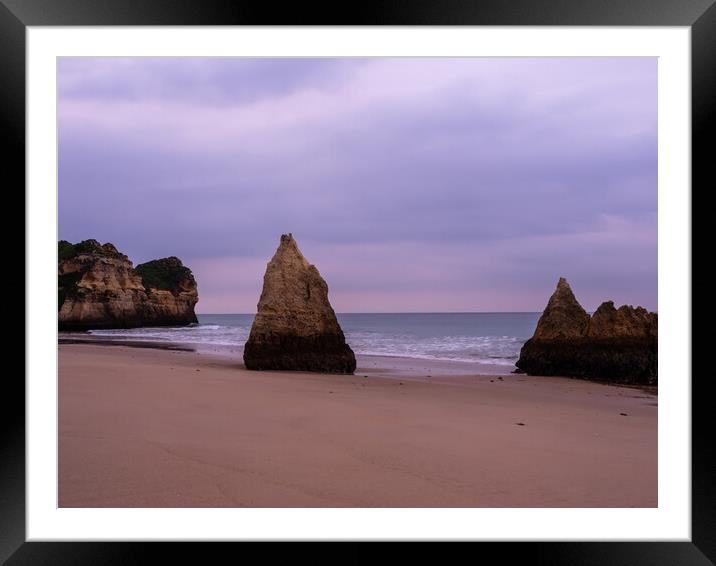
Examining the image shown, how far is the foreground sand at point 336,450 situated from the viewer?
3129 mm

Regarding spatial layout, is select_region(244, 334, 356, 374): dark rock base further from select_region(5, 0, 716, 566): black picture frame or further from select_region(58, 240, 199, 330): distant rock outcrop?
select_region(58, 240, 199, 330): distant rock outcrop

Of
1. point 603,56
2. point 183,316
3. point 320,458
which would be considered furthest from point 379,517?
point 183,316

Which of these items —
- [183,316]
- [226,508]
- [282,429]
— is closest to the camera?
[226,508]

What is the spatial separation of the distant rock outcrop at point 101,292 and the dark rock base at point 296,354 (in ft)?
102

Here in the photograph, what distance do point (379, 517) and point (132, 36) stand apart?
3582mm

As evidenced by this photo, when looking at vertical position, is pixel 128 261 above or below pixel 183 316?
above

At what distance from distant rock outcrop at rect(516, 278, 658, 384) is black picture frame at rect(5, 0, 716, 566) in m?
9.62

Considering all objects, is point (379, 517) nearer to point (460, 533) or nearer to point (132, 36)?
point (460, 533)

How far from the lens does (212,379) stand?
8.38 metres

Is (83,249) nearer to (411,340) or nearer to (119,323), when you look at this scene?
(119,323)

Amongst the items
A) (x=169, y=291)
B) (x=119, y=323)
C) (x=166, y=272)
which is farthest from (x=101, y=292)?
(x=166, y=272)

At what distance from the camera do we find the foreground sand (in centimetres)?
313

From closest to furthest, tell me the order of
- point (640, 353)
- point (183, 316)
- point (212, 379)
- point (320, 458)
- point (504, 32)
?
point (504, 32) → point (320, 458) → point (212, 379) → point (640, 353) → point (183, 316)

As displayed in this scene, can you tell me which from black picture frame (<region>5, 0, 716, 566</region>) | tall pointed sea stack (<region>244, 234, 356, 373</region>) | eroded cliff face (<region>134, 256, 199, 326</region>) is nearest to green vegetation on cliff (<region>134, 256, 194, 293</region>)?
eroded cliff face (<region>134, 256, 199, 326</region>)
